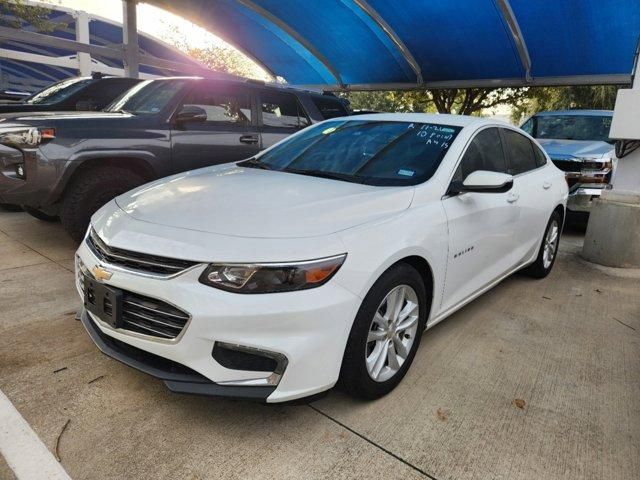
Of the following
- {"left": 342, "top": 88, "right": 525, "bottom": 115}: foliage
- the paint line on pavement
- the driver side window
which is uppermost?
{"left": 342, "top": 88, "right": 525, "bottom": 115}: foliage

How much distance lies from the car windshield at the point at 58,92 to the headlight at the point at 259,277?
614cm

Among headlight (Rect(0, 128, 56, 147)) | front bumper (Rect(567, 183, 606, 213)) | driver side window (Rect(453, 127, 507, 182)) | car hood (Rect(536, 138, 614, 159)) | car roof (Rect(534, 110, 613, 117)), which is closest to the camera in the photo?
driver side window (Rect(453, 127, 507, 182))

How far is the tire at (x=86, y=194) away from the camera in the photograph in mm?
4422

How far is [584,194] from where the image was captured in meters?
6.45

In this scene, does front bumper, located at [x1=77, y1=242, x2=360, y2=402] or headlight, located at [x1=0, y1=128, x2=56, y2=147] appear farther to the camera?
headlight, located at [x1=0, y1=128, x2=56, y2=147]

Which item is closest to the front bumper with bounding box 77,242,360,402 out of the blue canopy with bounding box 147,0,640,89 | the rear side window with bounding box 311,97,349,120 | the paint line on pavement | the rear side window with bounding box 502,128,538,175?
the paint line on pavement

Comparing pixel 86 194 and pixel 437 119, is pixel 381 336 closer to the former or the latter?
pixel 437 119

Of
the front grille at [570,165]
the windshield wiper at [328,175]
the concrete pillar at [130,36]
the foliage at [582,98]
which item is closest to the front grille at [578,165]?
the front grille at [570,165]

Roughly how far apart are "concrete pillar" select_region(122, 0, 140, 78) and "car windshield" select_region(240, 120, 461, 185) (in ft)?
33.2

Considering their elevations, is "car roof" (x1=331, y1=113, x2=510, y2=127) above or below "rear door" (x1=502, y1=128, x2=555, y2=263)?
above

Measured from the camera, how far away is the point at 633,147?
5.50 m

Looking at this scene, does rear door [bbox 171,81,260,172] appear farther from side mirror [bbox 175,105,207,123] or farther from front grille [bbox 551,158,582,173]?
front grille [bbox 551,158,582,173]

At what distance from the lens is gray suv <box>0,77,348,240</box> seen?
13.5ft

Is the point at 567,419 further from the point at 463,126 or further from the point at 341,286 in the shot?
the point at 463,126
